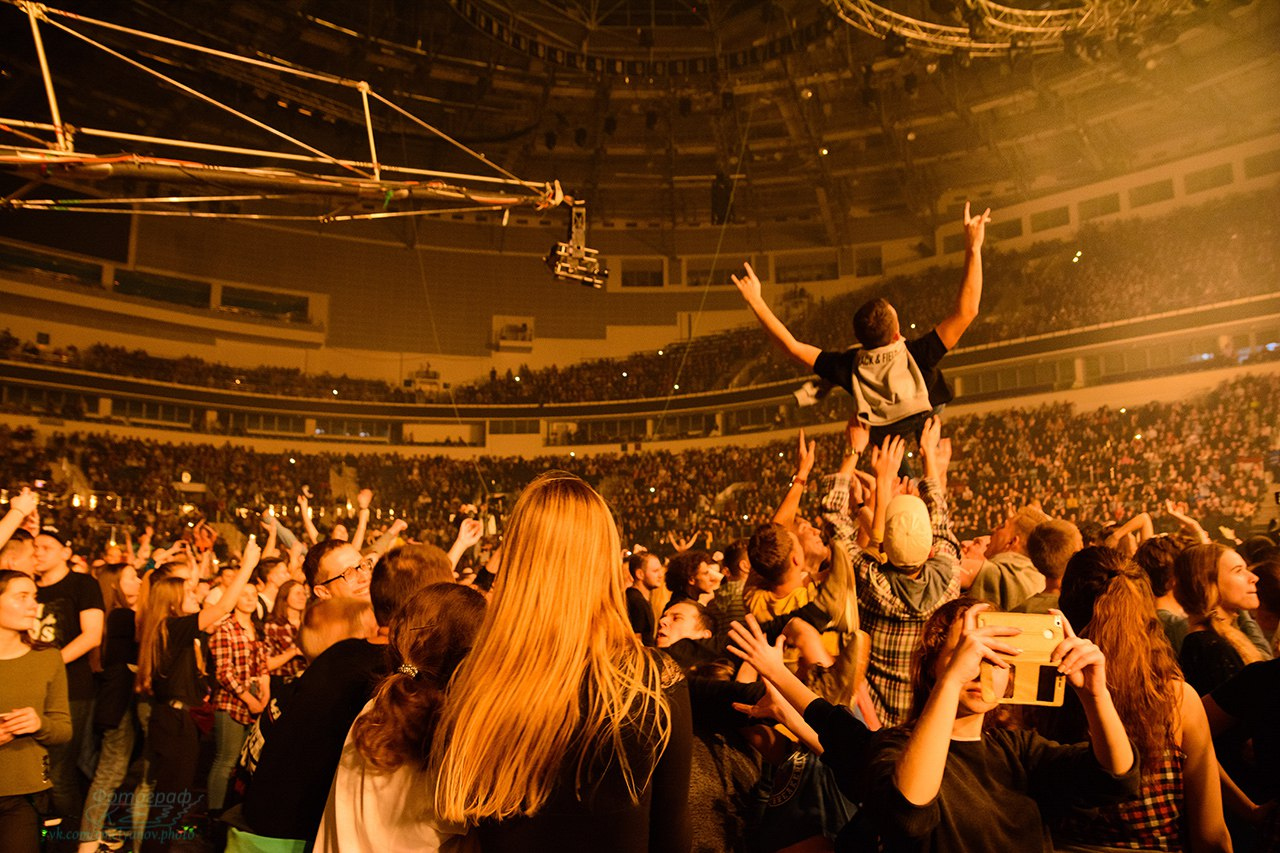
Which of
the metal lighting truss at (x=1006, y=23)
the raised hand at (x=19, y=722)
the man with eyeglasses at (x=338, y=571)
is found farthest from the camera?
the metal lighting truss at (x=1006, y=23)

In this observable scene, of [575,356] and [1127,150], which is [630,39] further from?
[1127,150]

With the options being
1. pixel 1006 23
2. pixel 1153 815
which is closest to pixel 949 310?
pixel 1006 23

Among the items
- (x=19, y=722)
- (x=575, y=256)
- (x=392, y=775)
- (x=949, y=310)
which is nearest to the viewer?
Answer: (x=392, y=775)

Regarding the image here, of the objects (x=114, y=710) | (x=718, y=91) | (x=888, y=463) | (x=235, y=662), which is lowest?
(x=114, y=710)

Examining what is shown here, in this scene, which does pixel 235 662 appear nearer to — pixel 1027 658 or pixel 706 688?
pixel 706 688

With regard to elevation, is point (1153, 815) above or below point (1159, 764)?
below

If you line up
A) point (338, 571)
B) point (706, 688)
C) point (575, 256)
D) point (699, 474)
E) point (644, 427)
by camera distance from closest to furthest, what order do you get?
1. point (706, 688)
2. point (338, 571)
3. point (575, 256)
4. point (699, 474)
5. point (644, 427)

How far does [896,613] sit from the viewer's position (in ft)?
9.88

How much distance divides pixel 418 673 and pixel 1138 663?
1758 millimetres

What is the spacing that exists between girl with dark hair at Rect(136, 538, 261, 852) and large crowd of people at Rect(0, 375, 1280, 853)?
0.02 meters

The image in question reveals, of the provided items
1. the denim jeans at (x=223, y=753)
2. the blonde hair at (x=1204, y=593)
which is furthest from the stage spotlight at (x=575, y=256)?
the blonde hair at (x=1204, y=593)

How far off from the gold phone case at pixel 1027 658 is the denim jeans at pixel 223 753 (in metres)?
5.33

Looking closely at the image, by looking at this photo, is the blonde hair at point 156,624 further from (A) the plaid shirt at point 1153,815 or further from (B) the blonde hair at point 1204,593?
(B) the blonde hair at point 1204,593

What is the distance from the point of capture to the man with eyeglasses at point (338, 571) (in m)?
3.79
